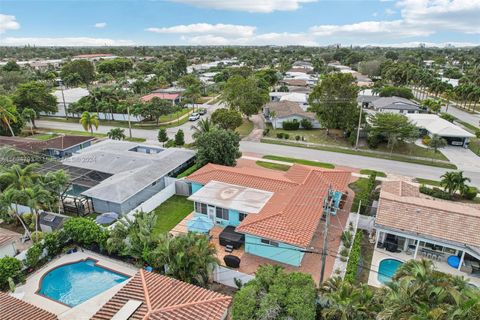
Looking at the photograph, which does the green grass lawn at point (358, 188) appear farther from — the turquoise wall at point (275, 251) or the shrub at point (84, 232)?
the shrub at point (84, 232)

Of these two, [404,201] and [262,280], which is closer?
[262,280]

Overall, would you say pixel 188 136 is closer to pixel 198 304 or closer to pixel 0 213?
pixel 0 213

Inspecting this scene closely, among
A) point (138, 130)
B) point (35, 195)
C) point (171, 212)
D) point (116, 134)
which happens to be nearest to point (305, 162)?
point (171, 212)

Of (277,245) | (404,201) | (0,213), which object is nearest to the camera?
(277,245)

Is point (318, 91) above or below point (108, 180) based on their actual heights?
above

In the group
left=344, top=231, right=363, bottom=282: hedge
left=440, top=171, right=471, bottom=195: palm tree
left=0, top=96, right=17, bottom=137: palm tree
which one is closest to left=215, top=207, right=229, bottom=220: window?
left=344, top=231, right=363, bottom=282: hedge

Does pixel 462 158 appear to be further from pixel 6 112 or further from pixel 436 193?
pixel 6 112

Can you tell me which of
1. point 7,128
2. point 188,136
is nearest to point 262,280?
point 188,136
